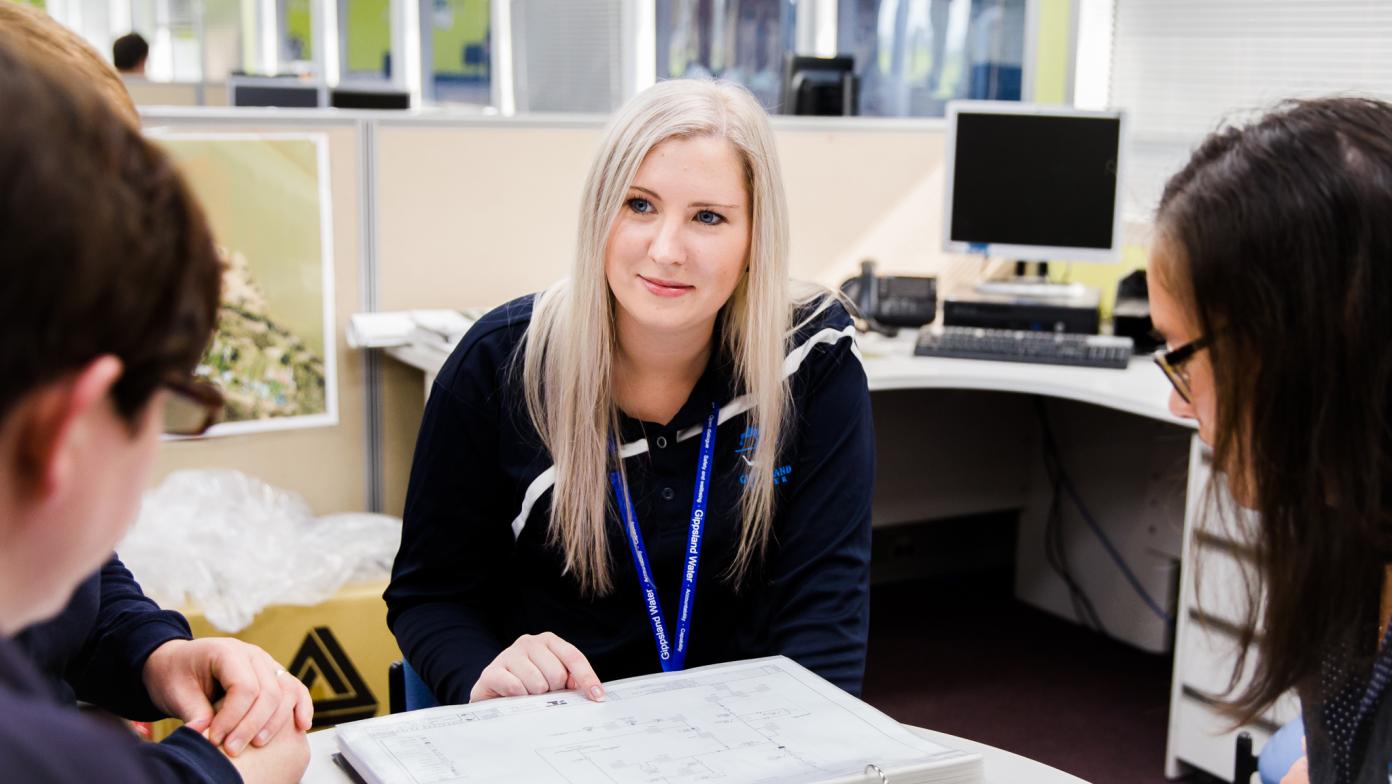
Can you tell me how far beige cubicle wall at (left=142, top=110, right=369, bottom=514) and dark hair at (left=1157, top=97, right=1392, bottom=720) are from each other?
6.67 feet

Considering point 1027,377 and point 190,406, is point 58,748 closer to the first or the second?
point 190,406

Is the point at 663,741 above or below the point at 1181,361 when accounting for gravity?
below

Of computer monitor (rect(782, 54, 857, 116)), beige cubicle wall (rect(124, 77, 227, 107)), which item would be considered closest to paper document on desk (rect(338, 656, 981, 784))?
computer monitor (rect(782, 54, 857, 116))

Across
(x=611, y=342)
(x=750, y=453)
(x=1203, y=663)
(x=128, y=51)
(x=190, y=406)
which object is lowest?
(x=1203, y=663)

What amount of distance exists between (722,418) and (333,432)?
1.47m

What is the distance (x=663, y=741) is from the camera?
102 cm

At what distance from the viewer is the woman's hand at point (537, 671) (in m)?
1.17

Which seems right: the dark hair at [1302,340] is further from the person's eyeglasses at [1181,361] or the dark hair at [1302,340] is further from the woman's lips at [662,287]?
the woman's lips at [662,287]

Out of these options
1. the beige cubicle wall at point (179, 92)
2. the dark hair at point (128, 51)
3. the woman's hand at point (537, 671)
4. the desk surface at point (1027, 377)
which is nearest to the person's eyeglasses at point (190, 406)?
the woman's hand at point (537, 671)

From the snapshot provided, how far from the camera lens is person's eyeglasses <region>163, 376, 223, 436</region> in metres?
A: 0.54

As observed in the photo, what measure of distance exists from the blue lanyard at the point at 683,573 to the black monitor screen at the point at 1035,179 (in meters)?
1.96

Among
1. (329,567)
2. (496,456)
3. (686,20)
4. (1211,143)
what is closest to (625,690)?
(496,456)

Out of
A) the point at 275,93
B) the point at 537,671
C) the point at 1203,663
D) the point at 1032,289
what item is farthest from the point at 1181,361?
the point at 275,93

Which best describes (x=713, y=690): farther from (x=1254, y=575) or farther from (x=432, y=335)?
(x=432, y=335)
